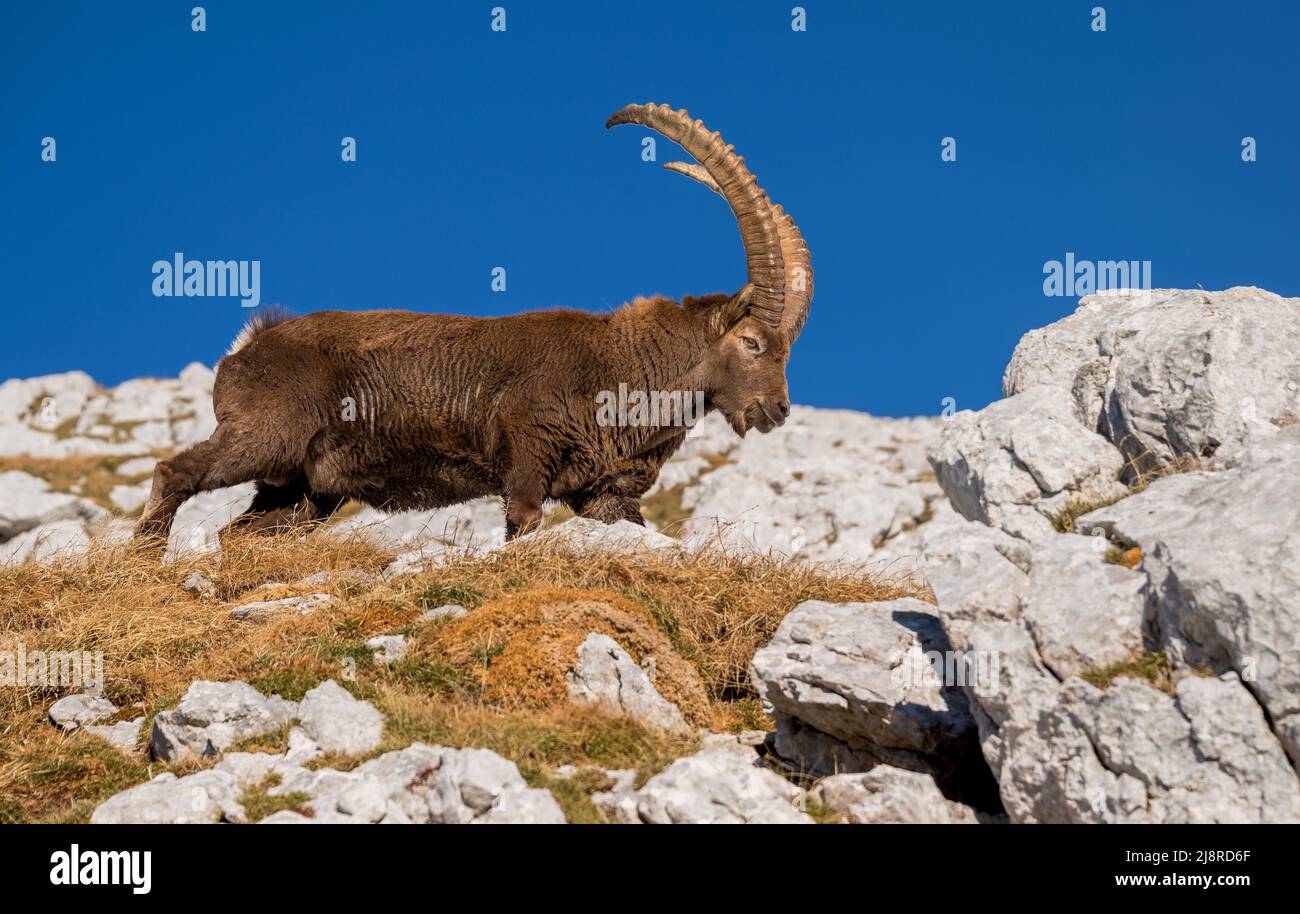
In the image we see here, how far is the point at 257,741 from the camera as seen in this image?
8859 mm

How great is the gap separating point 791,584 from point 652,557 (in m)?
1.29

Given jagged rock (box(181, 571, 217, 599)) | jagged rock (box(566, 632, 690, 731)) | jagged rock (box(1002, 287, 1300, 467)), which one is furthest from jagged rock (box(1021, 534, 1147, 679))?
jagged rock (box(181, 571, 217, 599))

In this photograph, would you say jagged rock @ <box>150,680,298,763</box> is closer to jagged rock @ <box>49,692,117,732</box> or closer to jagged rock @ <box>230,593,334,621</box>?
jagged rock @ <box>49,692,117,732</box>

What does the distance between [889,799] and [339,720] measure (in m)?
3.83

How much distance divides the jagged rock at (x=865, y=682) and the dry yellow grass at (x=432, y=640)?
2.78 ft

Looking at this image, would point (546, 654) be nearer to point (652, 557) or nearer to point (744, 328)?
point (652, 557)

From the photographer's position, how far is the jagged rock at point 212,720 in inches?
349

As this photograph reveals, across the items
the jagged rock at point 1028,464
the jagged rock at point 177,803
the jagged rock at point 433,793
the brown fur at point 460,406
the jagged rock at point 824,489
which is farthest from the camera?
the jagged rock at point 824,489

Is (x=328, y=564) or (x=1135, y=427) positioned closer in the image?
(x=1135, y=427)

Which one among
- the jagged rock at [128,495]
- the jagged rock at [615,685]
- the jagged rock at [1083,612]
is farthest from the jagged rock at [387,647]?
the jagged rock at [128,495]

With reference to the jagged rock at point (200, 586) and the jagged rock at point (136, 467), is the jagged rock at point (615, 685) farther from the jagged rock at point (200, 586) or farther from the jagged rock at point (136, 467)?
the jagged rock at point (136, 467)

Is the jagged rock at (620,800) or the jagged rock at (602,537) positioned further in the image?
the jagged rock at (602,537)
